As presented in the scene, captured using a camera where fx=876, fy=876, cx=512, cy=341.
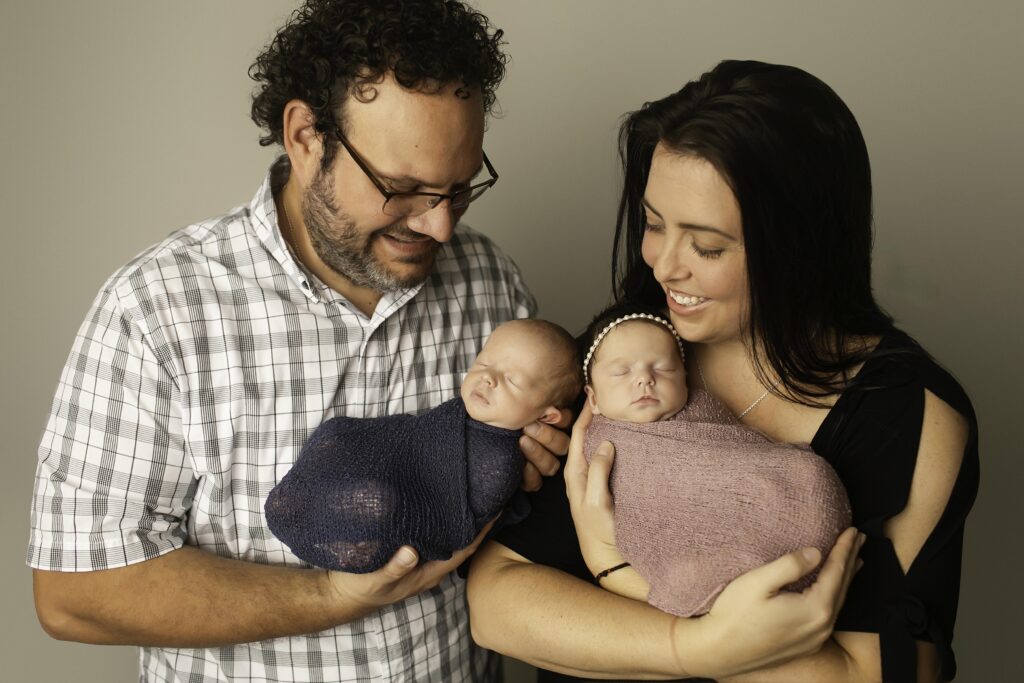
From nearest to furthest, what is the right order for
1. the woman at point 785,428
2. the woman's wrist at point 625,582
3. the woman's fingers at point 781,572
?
the woman's fingers at point 781,572, the woman at point 785,428, the woman's wrist at point 625,582

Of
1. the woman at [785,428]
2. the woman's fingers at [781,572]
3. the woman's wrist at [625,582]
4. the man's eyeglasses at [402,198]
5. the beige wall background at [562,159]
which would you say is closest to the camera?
the woman's fingers at [781,572]

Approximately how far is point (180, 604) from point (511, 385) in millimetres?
790

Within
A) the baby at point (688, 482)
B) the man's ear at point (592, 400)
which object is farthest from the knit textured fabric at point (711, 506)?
the man's ear at point (592, 400)

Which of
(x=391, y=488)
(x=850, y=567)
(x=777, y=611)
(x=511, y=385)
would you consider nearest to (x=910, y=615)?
(x=850, y=567)

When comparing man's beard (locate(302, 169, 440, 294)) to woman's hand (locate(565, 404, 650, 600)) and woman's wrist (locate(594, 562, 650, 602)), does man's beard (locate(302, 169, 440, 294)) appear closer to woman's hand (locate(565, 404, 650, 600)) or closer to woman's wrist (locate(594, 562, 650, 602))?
woman's hand (locate(565, 404, 650, 600))

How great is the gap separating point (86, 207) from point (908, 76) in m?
2.49

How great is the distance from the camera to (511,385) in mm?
1866

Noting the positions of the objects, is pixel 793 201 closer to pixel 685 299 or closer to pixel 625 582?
pixel 685 299

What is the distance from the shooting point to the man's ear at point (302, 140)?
1.88m

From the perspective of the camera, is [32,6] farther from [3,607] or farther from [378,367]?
[3,607]

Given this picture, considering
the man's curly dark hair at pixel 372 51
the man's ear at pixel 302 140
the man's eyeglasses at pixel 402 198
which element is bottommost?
the man's eyeglasses at pixel 402 198

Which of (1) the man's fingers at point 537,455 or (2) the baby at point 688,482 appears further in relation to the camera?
(1) the man's fingers at point 537,455

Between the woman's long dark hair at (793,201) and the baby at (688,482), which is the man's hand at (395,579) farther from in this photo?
the woman's long dark hair at (793,201)

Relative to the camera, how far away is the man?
1713mm
